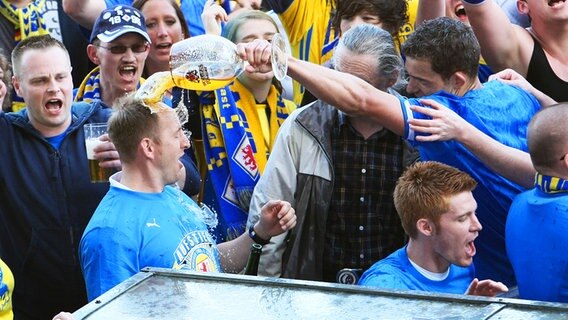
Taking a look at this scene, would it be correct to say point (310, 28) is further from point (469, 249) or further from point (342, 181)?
point (469, 249)

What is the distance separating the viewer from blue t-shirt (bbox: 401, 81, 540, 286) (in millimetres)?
4598

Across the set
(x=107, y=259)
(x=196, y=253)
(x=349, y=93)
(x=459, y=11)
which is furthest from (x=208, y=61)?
(x=459, y=11)

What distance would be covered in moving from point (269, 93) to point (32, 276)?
1648mm

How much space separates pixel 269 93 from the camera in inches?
229

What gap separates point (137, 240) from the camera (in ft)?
13.4

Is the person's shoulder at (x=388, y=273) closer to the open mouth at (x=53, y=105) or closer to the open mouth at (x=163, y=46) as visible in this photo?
the open mouth at (x=53, y=105)

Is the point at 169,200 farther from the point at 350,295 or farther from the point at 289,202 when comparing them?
the point at 350,295

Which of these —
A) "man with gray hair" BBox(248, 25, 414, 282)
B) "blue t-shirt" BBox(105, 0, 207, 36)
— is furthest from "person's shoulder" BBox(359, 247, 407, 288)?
"blue t-shirt" BBox(105, 0, 207, 36)

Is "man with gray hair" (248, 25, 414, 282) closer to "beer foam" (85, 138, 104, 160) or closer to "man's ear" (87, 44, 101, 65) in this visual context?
"beer foam" (85, 138, 104, 160)

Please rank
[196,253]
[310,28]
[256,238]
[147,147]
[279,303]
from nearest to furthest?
[279,303] < [196,253] < [147,147] < [256,238] < [310,28]

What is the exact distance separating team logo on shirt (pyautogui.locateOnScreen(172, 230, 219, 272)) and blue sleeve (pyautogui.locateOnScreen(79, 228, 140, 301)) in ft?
0.60

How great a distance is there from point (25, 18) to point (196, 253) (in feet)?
8.69

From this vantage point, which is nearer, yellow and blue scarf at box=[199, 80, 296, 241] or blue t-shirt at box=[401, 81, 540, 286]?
blue t-shirt at box=[401, 81, 540, 286]

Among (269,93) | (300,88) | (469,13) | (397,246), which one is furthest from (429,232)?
(300,88)
